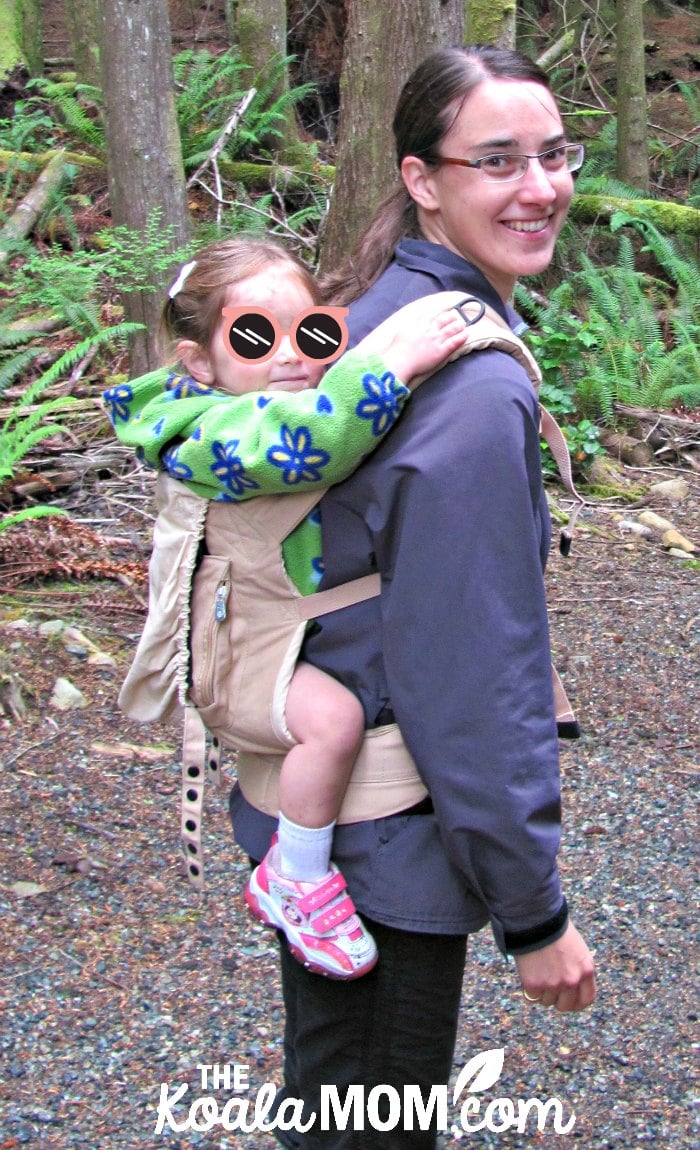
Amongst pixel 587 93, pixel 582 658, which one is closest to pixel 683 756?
pixel 582 658

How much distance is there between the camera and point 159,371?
2.19 metres

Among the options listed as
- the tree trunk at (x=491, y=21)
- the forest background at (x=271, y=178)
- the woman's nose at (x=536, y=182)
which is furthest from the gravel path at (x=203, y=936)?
the tree trunk at (x=491, y=21)

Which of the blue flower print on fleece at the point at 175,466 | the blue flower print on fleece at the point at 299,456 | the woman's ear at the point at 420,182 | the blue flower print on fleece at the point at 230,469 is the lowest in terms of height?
the blue flower print on fleece at the point at 175,466

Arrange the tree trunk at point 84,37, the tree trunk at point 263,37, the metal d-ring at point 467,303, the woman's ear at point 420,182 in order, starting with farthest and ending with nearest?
the tree trunk at point 84,37 → the tree trunk at point 263,37 → the woman's ear at point 420,182 → the metal d-ring at point 467,303

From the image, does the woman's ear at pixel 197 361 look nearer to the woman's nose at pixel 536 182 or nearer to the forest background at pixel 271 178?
the woman's nose at pixel 536 182

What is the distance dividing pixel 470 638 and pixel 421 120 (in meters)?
0.93

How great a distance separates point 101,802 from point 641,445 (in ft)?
15.6

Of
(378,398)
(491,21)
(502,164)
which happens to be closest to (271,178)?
(491,21)

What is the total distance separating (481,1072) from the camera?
3.30 m

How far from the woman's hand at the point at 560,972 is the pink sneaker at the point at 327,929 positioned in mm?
246

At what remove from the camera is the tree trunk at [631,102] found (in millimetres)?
11281

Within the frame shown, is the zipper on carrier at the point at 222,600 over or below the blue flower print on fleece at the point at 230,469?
below

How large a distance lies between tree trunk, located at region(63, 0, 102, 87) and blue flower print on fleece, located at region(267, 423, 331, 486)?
35.8 feet

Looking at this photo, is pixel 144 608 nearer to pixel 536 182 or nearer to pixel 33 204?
pixel 536 182
